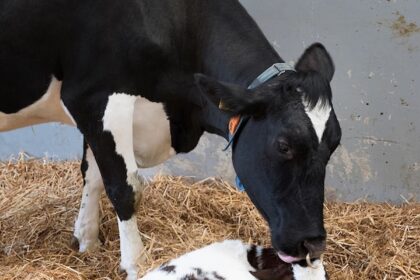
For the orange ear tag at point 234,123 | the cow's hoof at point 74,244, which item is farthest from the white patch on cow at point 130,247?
Answer: the orange ear tag at point 234,123

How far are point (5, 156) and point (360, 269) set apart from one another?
2.86 meters

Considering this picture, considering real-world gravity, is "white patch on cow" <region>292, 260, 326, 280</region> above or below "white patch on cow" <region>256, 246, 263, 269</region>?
above

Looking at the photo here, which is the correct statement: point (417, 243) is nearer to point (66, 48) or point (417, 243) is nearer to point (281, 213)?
point (281, 213)

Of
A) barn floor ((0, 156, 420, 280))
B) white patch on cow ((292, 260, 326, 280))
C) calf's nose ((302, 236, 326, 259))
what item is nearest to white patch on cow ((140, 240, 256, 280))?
white patch on cow ((292, 260, 326, 280))

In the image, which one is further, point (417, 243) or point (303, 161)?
point (417, 243)

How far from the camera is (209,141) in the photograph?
492 centimetres

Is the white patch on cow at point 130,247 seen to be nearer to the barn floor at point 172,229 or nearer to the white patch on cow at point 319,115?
the barn floor at point 172,229

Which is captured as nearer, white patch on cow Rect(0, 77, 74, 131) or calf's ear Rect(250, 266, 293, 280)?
calf's ear Rect(250, 266, 293, 280)

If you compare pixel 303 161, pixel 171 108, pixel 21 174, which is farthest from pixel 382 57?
pixel 21 174

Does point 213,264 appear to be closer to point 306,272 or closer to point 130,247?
point 306,272

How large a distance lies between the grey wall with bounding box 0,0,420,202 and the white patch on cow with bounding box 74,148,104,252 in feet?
4.83

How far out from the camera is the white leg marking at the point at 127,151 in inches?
130

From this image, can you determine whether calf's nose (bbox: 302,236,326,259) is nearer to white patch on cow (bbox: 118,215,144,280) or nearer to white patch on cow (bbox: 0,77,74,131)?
white patch on cow (bbox: 118,215,144,280)

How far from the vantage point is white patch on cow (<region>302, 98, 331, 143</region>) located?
268 centimetres
